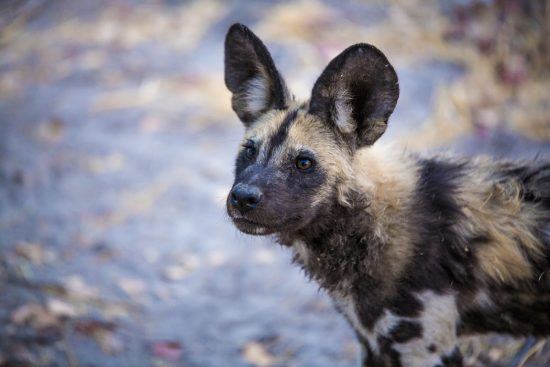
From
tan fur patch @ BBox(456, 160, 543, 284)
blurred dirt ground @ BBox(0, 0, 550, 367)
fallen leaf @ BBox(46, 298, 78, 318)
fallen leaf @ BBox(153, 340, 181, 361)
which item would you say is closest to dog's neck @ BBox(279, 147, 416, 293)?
tan fur patch @ BBox(456, 160, 543, 284)

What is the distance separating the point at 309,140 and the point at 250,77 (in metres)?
0.63

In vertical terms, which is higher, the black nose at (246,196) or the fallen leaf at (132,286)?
the fallen leaf at (132,286)

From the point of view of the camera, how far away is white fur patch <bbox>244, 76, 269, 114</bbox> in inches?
129

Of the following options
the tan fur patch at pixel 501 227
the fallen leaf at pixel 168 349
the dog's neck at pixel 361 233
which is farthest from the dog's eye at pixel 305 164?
the fallen leaf at pixel 168 349

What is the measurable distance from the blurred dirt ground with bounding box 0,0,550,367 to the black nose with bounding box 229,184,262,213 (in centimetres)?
102

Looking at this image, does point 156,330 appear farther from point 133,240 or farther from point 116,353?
point 133,240

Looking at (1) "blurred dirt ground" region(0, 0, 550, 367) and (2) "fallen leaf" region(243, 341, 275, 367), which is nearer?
(2) "fallen leaf" region(243, 341, 275, 367)

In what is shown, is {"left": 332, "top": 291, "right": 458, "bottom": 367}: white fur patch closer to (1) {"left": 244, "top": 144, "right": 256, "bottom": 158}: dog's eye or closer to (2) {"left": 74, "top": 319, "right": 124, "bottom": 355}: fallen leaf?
(1) {"left": 244, "top": 144, "right": 256, "bottom": 158}: dog's eye

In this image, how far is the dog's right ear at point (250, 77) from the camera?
315cm

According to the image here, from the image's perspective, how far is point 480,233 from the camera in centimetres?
284

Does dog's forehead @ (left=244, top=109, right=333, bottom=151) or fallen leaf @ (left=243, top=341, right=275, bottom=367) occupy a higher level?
dog's forehead @ (left=244, top=109, right=333, bottom=151)

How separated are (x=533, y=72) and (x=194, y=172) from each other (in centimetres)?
402

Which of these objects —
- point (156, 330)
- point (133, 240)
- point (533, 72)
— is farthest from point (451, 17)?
point (156, 330)

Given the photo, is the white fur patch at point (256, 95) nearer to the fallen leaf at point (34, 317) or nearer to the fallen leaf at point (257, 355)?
the fallen leaf at point (257, 355)
